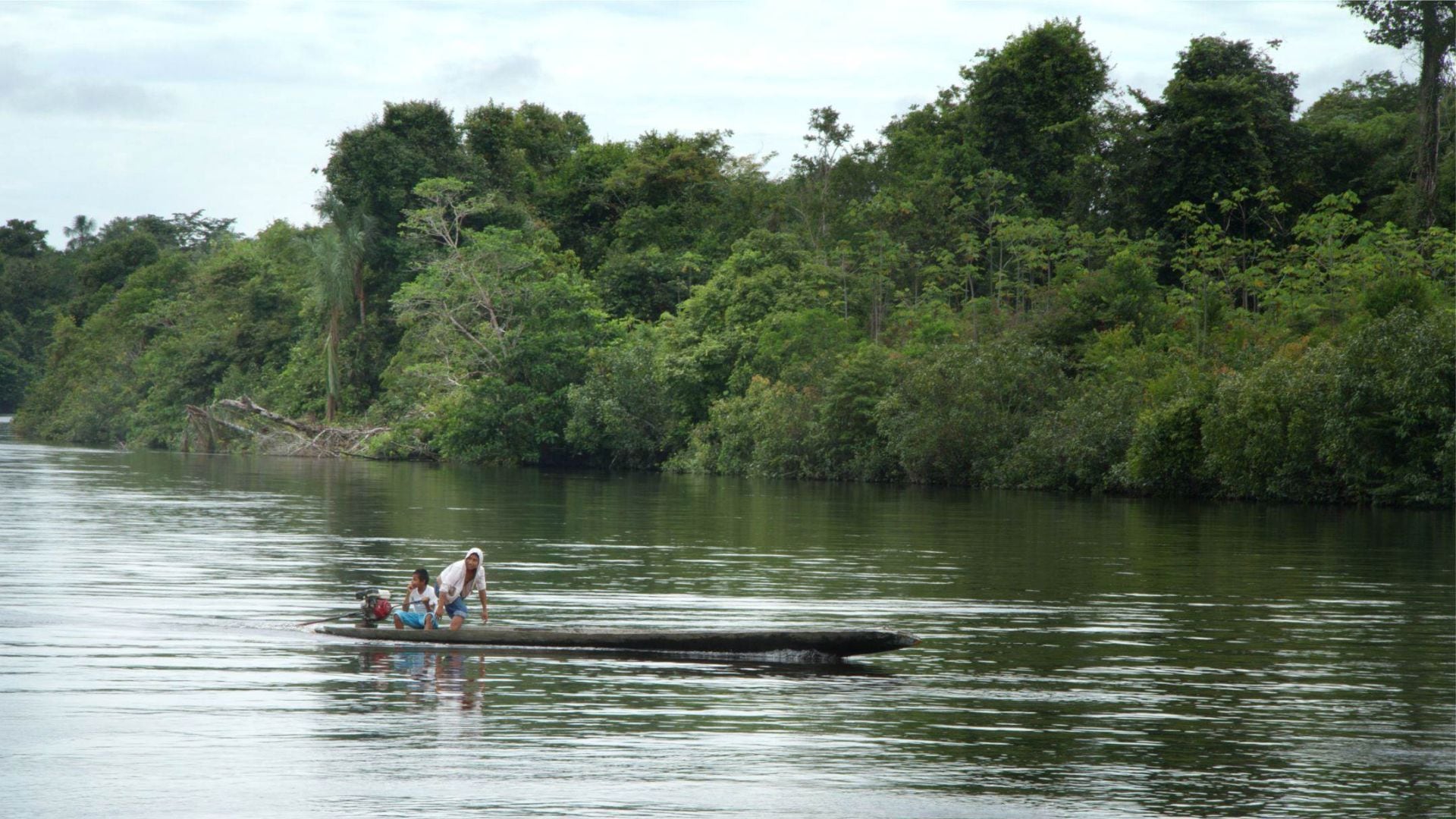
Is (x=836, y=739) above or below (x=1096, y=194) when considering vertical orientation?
below

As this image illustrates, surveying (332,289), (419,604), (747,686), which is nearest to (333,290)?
(332,289)

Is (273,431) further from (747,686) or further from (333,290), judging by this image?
(747,686)

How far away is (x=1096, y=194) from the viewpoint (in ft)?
200

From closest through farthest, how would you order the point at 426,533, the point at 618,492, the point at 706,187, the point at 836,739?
the point at 836,739 → the point at 426,533 → the point at 618,492 → the point at 706,187

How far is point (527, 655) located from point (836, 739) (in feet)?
14.3

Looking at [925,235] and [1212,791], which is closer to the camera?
[1212,791]

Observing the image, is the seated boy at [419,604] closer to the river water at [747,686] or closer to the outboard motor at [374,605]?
the outboard motor at [374,605]

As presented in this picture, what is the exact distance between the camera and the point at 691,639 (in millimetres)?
13586

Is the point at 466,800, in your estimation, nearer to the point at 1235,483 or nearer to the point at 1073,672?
the point at 1073,672

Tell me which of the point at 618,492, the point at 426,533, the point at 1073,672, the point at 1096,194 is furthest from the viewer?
the point at 1096,194

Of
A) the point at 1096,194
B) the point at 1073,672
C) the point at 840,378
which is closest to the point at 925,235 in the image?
the point at 1096,194

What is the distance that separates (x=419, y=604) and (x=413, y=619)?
0.27 m

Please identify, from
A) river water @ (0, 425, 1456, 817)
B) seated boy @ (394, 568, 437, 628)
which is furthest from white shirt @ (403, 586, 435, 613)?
river water @ (0, 425, 1456, 817)

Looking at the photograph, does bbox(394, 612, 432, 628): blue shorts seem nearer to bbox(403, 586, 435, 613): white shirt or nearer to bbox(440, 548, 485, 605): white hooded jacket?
bbox(403, 586, 435, 613): white shirt
